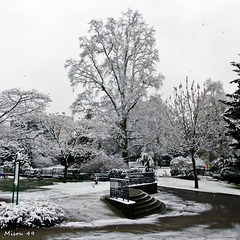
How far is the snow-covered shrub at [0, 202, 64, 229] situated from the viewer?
289 inches

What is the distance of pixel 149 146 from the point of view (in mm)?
27047

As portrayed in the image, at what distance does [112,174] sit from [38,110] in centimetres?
1232

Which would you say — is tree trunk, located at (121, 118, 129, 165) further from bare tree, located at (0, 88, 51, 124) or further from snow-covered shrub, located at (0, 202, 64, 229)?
snow-covered shrub, located at (0, 202, 64, 229)

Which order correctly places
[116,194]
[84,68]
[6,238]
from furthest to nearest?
[84,68]
[116,194]
[6,238]

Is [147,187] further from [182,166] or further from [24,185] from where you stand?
[182,166]

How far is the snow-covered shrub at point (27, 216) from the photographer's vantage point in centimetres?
735

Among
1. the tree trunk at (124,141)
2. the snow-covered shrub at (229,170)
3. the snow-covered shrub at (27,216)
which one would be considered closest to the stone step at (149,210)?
the snow-covered shrub at (27,216)

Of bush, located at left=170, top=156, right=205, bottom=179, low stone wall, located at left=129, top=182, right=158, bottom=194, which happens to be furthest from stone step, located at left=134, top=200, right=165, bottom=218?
bush, located at left=170, top=156, right=205, bottom=179

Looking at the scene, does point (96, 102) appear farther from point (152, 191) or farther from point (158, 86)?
point (152, 191)

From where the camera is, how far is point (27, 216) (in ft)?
25.1

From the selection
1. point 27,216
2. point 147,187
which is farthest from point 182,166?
point 27,216

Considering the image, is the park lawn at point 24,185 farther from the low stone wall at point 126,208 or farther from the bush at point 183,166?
the bush at point 183,166

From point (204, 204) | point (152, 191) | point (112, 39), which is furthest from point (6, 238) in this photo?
point (112, 39)

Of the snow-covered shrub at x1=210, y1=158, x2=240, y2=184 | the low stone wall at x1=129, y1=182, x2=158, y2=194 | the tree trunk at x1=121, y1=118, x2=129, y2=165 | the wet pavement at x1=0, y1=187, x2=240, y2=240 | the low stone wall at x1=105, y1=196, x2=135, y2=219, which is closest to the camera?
the wet pavement at x1=0, y1=187, x2=240, y2=240
